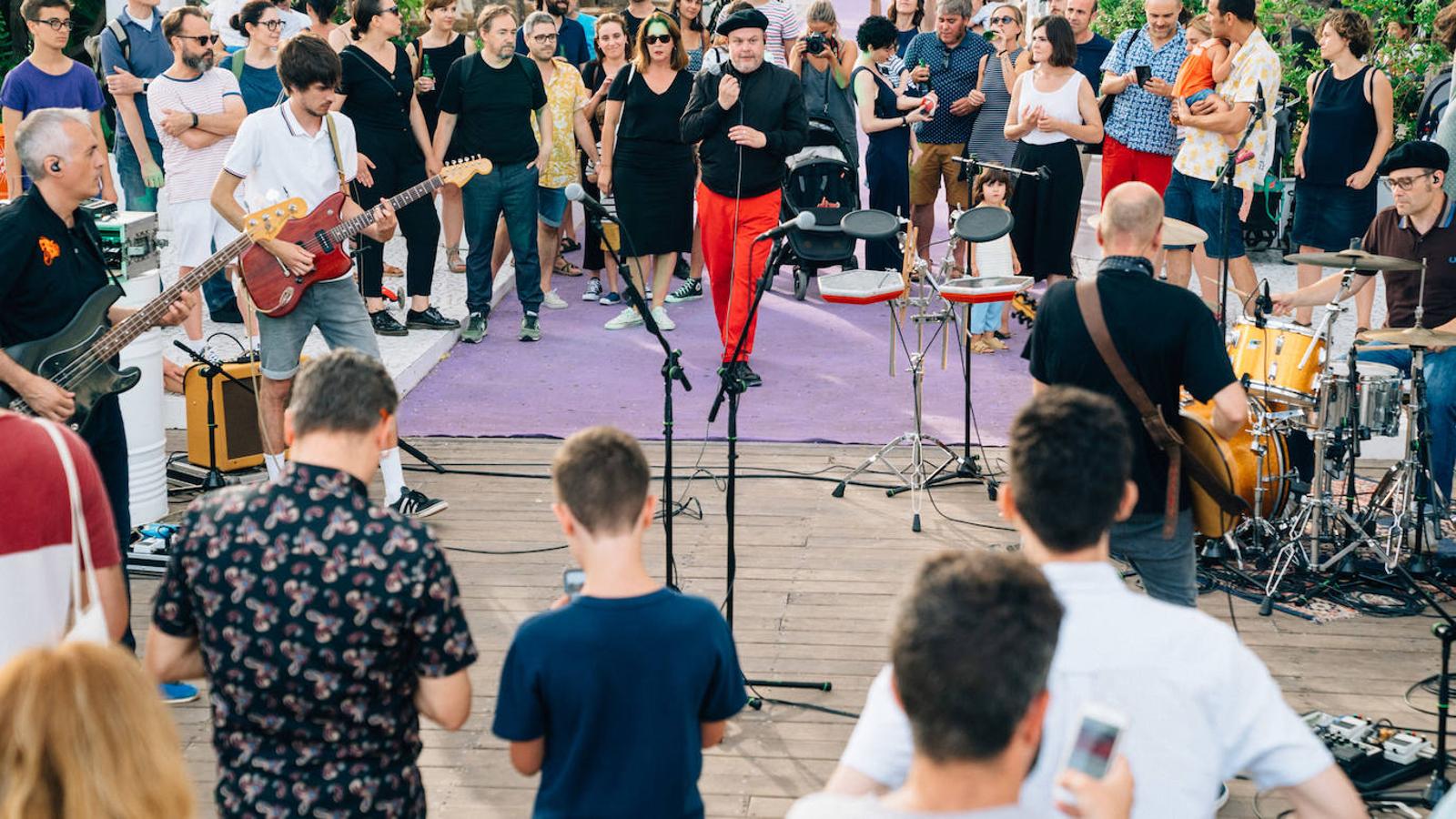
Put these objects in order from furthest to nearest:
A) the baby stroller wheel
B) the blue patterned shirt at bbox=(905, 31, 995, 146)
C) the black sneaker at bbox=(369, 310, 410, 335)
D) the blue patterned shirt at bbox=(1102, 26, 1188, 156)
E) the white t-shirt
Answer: the baby stroller wheel, the blue patterned shirt at bbox=(905, 31, 995, 146), the black sneaker at bbox=(369, 310, 410, 335), the blue patterned shirt at bbox=(1102, 26, 1188, 156), the white t-shirt

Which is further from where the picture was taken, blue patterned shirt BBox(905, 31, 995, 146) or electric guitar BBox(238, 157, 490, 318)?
blue patterned shirt BBox(905, 31, 995, 146)

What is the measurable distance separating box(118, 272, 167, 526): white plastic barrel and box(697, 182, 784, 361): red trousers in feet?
9.81

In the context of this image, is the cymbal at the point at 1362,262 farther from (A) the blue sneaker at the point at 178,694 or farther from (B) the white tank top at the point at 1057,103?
(A) the blue sneaker at the point at 178,694

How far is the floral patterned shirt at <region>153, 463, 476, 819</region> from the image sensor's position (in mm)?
2701

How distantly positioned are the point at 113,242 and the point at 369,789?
455 cm

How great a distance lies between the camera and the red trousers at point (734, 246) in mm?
8219

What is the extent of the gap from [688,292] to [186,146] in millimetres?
3477

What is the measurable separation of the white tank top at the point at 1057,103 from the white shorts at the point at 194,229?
4.67m

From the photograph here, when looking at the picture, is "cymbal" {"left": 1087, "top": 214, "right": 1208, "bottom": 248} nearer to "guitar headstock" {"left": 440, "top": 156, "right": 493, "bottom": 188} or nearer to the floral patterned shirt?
"guitar headstock" {"left": 440, "top": 156, "right": 493, "bottom": 188}

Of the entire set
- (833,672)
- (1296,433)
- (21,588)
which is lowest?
(833,672)

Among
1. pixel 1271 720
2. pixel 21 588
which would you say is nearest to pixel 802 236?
pixel 21 588

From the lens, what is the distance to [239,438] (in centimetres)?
701

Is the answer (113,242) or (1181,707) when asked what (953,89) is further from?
(1181,707)

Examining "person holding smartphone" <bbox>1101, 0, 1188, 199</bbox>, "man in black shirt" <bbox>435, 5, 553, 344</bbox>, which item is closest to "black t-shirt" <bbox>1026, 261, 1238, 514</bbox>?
"person holding smartphone" <bbox>1101, 0, 1188, 199</bbox>
